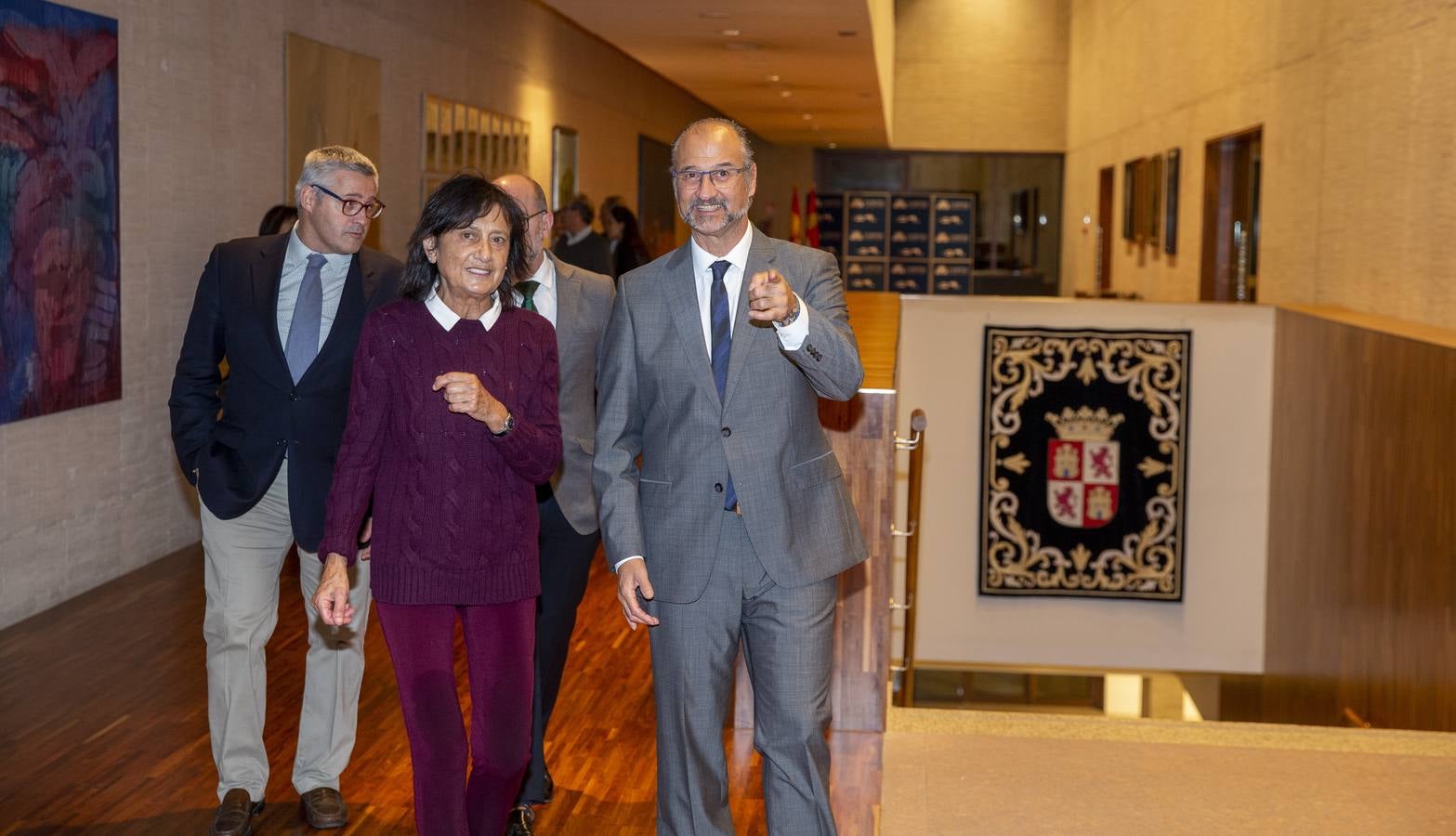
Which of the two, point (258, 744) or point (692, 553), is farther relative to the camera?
point (258, 744)

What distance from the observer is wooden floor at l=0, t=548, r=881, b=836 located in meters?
4.01

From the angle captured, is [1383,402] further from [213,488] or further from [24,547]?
[24,547]

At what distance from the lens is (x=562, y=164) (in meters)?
15.2

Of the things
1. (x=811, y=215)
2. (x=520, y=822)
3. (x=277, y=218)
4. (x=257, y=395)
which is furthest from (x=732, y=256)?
(x=811, y=215)

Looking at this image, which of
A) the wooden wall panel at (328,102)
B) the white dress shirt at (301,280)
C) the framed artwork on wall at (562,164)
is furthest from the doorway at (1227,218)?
the white dress shirt at (301,280)

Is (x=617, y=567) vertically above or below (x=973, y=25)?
below

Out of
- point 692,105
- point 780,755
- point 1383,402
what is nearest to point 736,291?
point 780,755

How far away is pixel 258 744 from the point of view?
3832 mm

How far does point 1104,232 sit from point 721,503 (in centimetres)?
1737

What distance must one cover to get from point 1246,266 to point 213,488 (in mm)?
9825

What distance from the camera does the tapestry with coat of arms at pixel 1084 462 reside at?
404 inches

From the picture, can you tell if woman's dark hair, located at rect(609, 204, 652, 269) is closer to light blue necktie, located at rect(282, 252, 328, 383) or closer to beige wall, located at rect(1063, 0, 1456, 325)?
beige wall, located at rect(1063, 0, 1456, 325)

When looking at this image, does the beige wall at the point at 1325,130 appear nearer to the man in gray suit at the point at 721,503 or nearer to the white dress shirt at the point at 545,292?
the white dress shirt at the point at 545,292

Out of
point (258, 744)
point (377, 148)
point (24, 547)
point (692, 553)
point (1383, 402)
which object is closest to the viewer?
point (692, 553)
